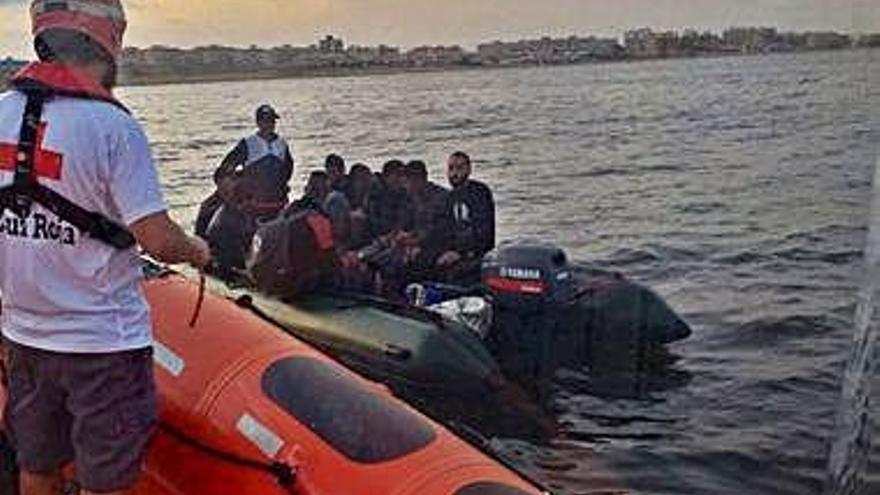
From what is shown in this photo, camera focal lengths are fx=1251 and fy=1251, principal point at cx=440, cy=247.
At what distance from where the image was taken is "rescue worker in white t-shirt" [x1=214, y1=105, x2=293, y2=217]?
775 cm

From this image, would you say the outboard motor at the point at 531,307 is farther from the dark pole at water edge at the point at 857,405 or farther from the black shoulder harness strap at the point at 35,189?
the black shoulder harness strap at the point at 35,189

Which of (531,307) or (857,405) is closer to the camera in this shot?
(531,307)

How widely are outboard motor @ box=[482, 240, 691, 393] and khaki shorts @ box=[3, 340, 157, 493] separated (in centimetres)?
356

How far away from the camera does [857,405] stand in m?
6.93

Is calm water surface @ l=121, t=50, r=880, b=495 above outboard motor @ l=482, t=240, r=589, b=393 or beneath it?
beneath

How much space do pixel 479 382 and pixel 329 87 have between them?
5586 centimetres

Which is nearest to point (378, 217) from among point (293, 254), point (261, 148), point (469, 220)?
point (469, 220)

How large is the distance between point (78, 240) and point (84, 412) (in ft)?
1.17

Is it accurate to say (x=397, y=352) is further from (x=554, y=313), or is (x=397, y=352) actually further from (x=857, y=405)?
(x=857, y=405)

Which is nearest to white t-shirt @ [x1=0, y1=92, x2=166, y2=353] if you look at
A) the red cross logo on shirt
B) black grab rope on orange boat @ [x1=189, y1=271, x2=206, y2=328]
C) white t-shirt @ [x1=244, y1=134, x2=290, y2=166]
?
the red cross logo on shirt

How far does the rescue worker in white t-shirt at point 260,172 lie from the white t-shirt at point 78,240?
515 cm

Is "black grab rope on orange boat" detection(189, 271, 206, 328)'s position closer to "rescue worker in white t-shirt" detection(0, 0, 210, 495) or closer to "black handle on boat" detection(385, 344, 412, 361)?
"rescue worker in white t-shirt" detection(0, 0, 210, 495)

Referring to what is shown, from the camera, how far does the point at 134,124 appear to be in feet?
7.70

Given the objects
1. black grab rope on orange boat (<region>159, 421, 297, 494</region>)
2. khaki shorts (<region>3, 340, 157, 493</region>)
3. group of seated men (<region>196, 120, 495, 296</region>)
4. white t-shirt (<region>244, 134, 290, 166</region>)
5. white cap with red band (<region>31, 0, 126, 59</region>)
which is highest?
white cap with red band (<region>31, 0, 126, 59</region>)
